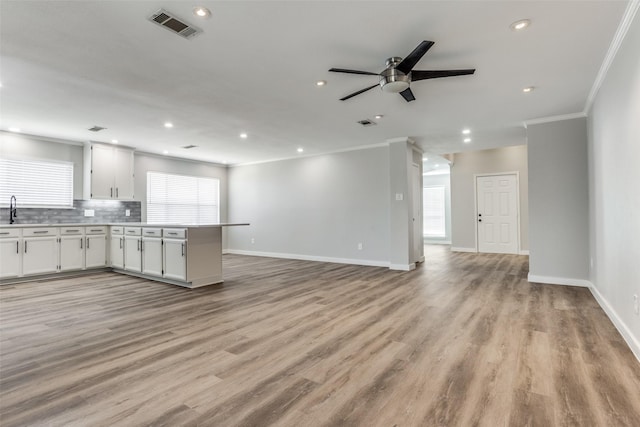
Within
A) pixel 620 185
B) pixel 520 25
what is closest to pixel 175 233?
pixel 520 25

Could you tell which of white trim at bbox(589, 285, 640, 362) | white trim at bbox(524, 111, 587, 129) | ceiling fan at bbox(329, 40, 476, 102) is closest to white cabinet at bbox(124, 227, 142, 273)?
ceiling fan at bbox(329, 40, 476, 102)

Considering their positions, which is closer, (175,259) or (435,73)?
(435,73)

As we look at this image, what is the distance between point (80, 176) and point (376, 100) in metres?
5.86

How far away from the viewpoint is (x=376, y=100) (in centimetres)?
407

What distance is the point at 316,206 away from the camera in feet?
24.6

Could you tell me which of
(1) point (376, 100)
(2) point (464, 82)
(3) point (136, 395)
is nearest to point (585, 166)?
(2) point (464, 82)

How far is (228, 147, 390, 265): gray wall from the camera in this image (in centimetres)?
667

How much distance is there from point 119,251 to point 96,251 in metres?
0.51

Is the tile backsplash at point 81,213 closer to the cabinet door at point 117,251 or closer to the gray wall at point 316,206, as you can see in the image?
the cabinet door at point 117,251

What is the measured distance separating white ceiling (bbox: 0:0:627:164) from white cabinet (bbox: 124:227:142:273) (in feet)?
5.77

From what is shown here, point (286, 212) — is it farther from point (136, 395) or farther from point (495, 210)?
point (136, 395)

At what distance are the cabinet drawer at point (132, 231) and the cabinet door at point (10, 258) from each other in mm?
1490

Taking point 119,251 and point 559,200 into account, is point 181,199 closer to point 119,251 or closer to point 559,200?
point 119,251

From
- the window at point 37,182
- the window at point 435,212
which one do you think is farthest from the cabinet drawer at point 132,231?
the window at point 435,212
